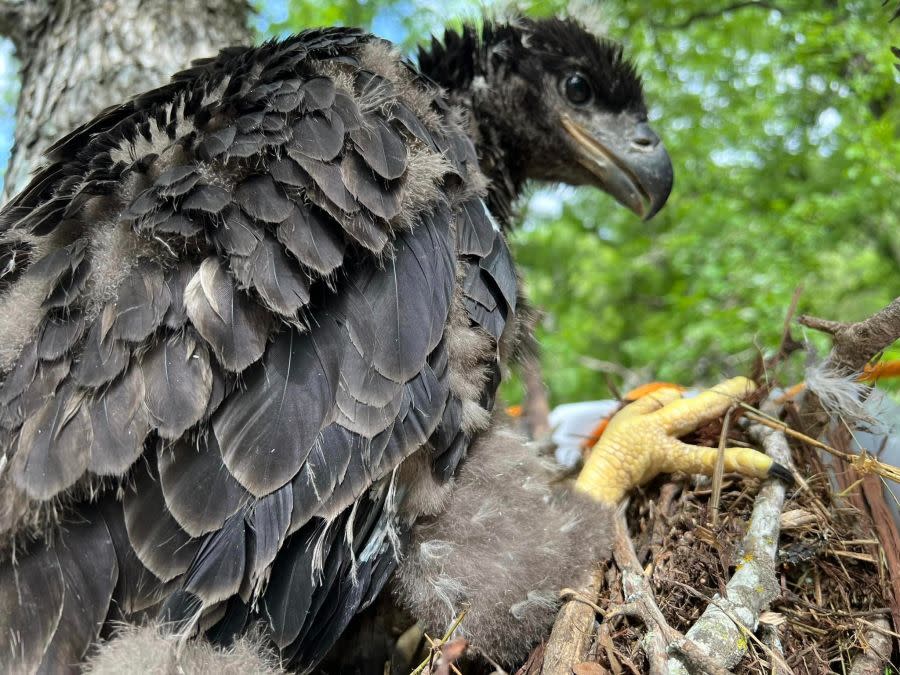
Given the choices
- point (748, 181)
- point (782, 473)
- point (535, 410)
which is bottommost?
point (748, 181)

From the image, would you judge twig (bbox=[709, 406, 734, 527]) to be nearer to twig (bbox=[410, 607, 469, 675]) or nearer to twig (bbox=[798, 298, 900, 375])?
twig (bbox=[798, 298, 900, 375])

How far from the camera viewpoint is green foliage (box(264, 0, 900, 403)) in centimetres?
391

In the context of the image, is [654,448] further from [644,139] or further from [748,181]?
[748,181]

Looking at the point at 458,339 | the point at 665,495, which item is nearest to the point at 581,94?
the point at 458,339

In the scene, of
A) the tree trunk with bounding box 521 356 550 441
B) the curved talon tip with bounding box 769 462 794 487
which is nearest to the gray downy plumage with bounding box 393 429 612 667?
the curved talon tip with bounding box 769 462 794 487

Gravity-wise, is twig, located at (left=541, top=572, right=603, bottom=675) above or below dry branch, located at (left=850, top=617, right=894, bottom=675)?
above

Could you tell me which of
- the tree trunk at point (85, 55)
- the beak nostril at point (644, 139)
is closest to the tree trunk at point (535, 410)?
the beak nostril at point (644, 139)

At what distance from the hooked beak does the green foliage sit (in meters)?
0.81

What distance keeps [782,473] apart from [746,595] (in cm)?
45

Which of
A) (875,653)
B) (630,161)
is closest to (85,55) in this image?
(630,161)

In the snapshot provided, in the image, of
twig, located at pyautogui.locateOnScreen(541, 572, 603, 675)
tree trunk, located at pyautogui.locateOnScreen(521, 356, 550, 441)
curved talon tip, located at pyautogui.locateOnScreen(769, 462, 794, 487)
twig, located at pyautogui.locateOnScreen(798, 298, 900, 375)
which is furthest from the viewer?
tree trunk, located at pyautogui.locateOnScreen(521, 356, 550, 441)

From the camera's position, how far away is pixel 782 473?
80.4 inches

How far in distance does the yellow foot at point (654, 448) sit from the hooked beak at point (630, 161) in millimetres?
893

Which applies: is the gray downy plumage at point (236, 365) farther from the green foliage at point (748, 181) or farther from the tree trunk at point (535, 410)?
the tree trunk at point (535, 410)
